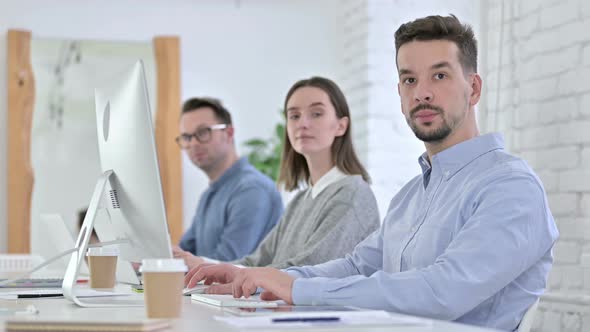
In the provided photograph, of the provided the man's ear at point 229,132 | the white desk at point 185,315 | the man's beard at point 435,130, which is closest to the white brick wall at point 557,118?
the man's beard at point 435,130

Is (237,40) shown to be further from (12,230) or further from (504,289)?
(504,289)

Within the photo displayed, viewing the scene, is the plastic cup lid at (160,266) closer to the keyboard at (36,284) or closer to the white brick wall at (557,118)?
the keyboard at (36,284)

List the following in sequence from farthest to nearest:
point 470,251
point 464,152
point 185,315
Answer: point 464,152
point 470,251
point 185,315

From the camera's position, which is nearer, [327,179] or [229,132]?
[327,179]

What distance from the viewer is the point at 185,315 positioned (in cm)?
151

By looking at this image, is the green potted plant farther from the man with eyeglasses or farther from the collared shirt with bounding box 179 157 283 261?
the collared shirt with bounding box 179 157 283 261

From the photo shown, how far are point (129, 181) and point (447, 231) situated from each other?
684 millimetres

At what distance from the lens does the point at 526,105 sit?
8.21ft

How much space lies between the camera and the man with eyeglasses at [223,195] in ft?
12.5

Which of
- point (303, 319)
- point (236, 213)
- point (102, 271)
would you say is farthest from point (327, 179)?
point (303, 319)

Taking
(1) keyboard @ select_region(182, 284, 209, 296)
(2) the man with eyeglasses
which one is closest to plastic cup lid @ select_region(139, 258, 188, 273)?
(1) keyboard @ select_region(182, 284, 209, 296)

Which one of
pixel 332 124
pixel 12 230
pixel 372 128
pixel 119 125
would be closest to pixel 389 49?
pixel 372 128

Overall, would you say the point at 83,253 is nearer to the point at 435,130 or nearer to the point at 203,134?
the point at 435,130

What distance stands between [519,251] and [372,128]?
291cm
